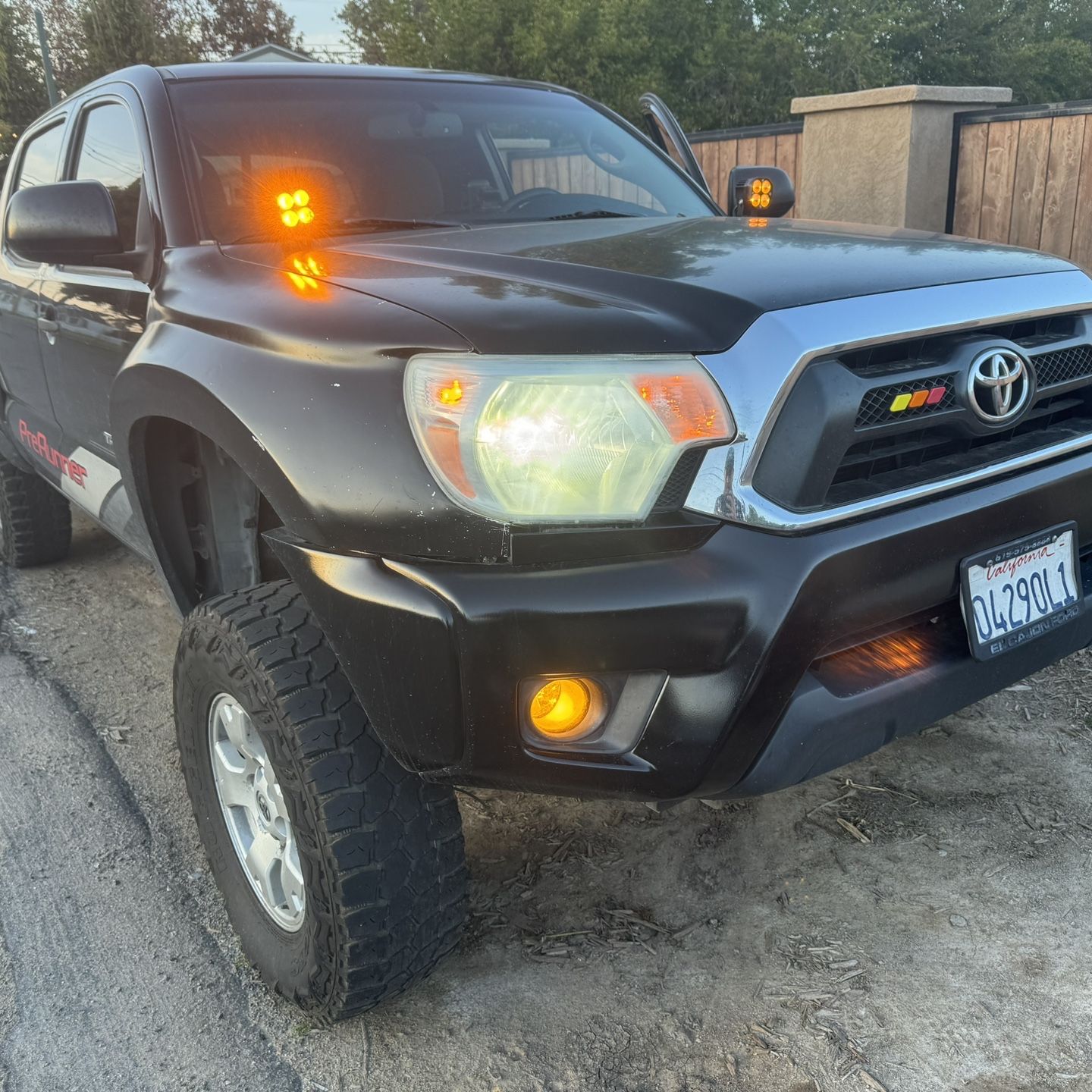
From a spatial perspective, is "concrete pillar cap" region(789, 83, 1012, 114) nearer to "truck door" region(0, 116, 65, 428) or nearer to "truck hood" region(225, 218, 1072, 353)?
"truck hood" region(225, 218, 1072, 353)

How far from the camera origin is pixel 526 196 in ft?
9.45

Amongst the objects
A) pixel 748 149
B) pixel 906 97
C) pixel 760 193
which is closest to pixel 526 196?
pixel 760 193

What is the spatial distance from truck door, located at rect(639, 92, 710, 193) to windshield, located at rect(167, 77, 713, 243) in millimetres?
414

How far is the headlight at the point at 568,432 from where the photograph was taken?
1.60 meters

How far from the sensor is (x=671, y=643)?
5.18 ft

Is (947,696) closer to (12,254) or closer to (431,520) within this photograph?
(431,520)

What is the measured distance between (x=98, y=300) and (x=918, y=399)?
6.70 feet

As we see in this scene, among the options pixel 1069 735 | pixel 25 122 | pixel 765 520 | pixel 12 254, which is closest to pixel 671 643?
pixel 765 520

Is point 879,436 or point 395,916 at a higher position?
point 879,436

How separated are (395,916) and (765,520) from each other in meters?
0.94

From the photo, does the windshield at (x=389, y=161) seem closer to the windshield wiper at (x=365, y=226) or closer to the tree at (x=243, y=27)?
the windshield wiper at (x=365, y=226)

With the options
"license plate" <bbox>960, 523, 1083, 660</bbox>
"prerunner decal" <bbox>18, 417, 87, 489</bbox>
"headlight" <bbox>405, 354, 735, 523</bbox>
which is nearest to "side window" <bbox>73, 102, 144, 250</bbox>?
"prerunner decal" <bbox>18, 417, 87, 489</bbox>

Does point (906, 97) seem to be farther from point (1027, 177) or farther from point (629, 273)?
point (629, 273)

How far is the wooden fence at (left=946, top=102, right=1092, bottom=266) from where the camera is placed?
19.8 ft
